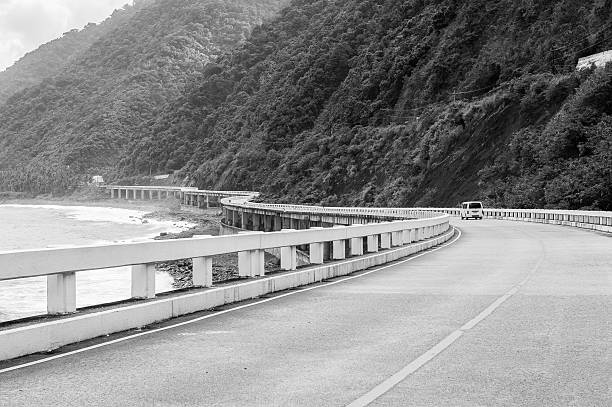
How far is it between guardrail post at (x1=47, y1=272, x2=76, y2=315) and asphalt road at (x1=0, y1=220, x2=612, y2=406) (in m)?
0.92

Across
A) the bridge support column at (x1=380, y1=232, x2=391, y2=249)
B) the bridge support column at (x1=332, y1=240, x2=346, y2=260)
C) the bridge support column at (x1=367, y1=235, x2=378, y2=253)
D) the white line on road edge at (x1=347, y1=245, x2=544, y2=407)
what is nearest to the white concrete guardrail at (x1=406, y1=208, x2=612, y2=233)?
the bridge support column at (x1=380, y1=232, x2=391, y2=249)

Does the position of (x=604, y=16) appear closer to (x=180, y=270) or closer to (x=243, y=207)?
(x=243, y=207)

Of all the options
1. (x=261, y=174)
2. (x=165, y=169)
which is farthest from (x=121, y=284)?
(x=165, y=169)

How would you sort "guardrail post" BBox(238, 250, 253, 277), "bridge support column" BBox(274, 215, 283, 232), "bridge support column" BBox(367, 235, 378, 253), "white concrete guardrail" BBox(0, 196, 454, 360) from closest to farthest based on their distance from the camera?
"white concrete guardrail" BBox(0, 196, 454, 360), "guardrail post" BBox(238, 250, 253, 277), "bridge support column" BBox(367, 235, 378, 253), "bridge support column" BBox(274, 215, 283, 232)

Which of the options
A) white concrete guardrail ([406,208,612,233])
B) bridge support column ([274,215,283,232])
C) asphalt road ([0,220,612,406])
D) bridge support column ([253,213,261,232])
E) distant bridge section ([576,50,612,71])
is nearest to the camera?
asphalt road ([0,220,612,406])

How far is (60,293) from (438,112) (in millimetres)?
76966

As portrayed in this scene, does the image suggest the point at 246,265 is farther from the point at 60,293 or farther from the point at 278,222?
the point at 278,222

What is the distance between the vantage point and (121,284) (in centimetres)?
3150

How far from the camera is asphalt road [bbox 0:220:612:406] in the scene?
22.1ft

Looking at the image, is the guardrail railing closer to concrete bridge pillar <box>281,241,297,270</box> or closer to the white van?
concrete bridge pillar <box>281,241,297,270</box>

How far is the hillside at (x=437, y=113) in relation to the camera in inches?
2579

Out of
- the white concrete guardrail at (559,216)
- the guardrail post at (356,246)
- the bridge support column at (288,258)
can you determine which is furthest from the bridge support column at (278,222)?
the bridge support column at (288,258)

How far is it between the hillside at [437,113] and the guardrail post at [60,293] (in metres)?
51.5

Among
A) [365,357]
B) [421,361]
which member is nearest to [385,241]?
[365,357]
